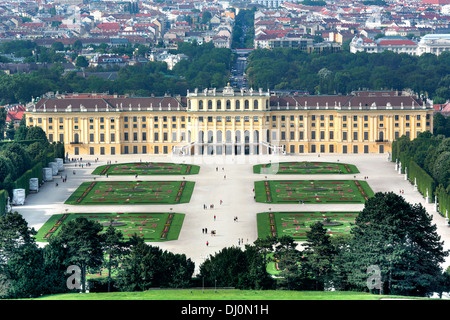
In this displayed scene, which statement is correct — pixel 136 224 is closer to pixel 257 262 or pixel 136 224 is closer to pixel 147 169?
pixel 257 262

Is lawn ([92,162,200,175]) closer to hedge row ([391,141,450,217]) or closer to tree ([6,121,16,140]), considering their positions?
hedge row ([391,141,450,217])

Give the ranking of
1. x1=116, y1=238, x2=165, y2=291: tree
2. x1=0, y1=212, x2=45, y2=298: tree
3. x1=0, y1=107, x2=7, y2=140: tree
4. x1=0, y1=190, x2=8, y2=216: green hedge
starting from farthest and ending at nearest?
1. x1=0, y1=107, x2=7, y2=140: tree
2. x1=0, y1=190, x2=8, y2=216: green hedge
3. x1=116, y1=238, x2=165, y2=291: tree
4. x1=0, y1=212, x2=45, y2=298: tree

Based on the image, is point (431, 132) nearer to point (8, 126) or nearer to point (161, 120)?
point (161, 120)

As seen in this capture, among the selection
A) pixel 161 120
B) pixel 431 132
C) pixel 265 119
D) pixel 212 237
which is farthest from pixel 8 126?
pixel 212 237

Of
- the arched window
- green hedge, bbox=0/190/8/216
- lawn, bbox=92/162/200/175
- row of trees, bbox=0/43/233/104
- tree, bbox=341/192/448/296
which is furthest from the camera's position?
row of trees, bbox=0/43/233/104

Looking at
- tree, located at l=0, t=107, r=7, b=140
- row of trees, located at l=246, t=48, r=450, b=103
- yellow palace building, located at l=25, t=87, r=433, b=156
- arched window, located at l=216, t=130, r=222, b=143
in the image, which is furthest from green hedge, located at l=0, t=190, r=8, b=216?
row of trees, located at l=246, t=48, r=450, b=103

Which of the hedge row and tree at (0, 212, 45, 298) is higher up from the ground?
tree at (0, 212, 45, 298)

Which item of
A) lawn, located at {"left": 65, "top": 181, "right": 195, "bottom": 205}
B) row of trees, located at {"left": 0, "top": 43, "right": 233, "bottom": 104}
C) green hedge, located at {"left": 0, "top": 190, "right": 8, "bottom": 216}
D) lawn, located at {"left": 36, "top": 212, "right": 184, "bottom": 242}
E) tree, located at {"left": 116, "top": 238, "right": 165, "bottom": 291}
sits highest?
row of trees, located at {"left": 0, "top": 43, "right": 233, "bottom": 104}

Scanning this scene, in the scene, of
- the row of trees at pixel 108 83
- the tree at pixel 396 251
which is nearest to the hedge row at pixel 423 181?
the tree at pixel 396 251
